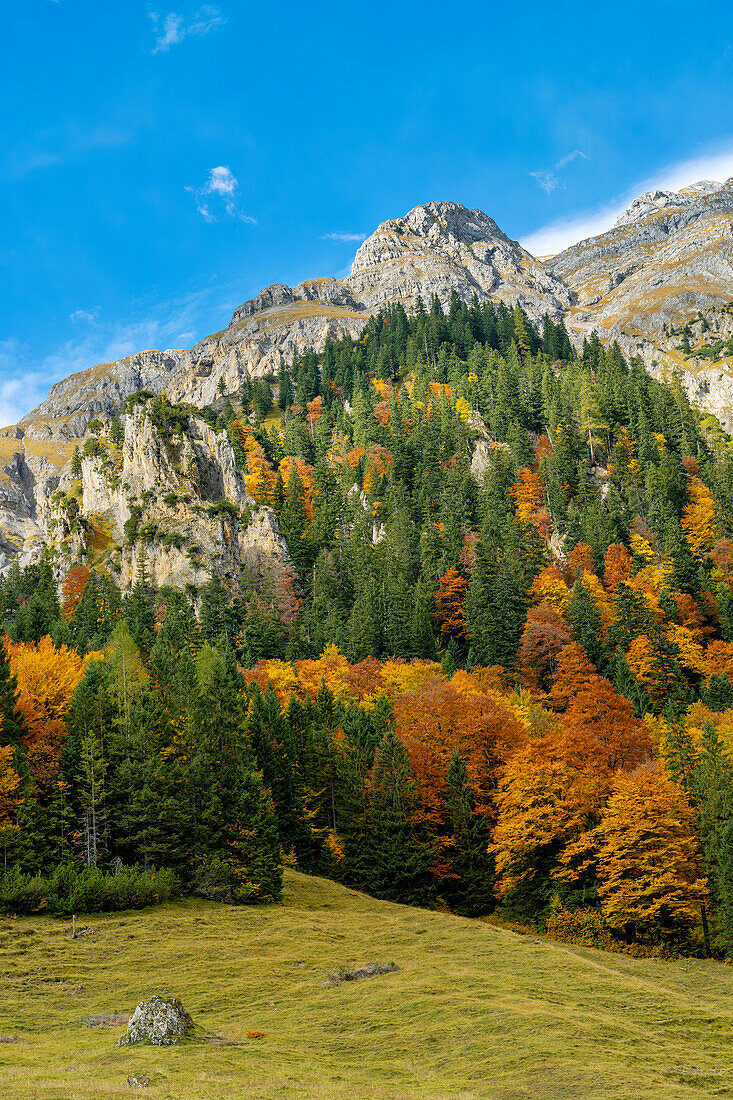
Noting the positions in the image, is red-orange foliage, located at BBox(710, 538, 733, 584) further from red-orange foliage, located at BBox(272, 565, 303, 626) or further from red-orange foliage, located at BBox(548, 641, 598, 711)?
red-orange foliage, located at BBox(272, 565, 303, 626)

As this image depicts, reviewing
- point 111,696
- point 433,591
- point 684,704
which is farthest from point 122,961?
point 433,591

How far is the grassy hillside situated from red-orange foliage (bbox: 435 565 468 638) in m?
56.5

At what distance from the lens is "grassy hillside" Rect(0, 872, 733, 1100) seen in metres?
19.8

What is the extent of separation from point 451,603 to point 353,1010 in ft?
248

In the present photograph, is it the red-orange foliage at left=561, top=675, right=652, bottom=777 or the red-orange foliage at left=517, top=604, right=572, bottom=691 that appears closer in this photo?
the red-orange foliage at left=561, top=675, right=652, bottom=777

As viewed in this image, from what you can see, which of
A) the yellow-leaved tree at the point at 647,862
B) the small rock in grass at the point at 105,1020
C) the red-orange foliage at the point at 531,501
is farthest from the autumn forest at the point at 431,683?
Result: the small rock in grass at the point at 105,1020

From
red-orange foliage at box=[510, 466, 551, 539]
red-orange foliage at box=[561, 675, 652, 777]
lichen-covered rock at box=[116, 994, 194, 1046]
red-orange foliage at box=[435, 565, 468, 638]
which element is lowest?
lichen-covered rock at box=[116, 994, 194, 1046]

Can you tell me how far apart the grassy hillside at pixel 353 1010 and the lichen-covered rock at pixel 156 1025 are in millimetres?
1114

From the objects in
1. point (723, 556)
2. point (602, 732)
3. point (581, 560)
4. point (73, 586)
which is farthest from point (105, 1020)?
point (73, 586)

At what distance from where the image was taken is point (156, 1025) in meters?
22.7

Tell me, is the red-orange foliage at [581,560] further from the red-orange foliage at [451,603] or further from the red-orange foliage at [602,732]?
the red-orange foliage at [602,732]

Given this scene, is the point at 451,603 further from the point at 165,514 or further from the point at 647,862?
the point at 165,514

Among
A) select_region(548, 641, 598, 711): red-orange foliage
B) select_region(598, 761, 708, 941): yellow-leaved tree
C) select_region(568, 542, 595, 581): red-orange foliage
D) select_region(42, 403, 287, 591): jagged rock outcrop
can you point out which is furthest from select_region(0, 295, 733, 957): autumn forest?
select_region(42, 403, 287, 591): jagged rock outcrop

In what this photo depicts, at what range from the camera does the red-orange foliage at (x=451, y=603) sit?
10150cm
